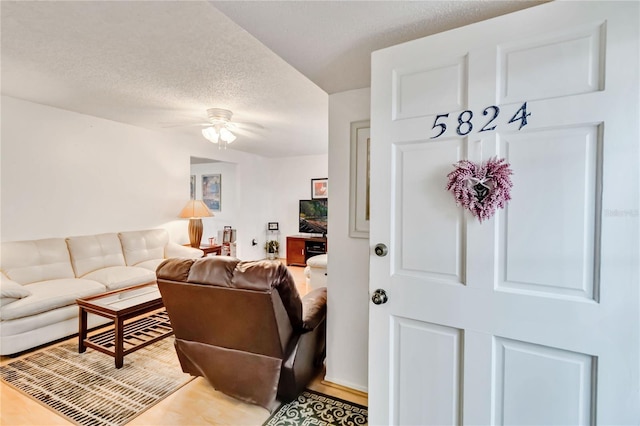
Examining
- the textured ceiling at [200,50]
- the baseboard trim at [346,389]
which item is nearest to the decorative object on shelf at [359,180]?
the textured ceiling at [200,50]

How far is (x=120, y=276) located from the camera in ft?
10.9

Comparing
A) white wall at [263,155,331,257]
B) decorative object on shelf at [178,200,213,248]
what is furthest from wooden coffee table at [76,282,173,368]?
white wall at [263,155,331,257]

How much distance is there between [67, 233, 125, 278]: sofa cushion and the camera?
3.39 m

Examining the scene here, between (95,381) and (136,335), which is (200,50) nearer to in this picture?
(95,381)

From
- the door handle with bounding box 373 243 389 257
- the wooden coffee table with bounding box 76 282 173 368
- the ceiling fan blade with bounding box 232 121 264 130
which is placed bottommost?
the wooden coffee table with bounding box 76 282 173 368

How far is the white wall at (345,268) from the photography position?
1981 mm

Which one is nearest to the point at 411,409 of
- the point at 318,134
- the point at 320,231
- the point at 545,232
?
the point at 545,232

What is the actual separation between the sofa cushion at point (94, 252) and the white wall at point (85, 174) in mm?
206

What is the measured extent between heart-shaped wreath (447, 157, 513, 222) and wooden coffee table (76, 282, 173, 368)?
2581mm

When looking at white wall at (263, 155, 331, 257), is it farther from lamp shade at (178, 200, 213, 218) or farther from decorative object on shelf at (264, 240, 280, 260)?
lamp shade at (178, 200, 213, 218)

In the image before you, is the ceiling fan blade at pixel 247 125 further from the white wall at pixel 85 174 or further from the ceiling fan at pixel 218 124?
the white wall at pixel 85 174

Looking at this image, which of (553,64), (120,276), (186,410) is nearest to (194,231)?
(120,276)

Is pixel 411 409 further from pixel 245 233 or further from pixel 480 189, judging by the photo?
pixel 245 233

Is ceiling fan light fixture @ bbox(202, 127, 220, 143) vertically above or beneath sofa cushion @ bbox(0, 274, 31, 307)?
above
